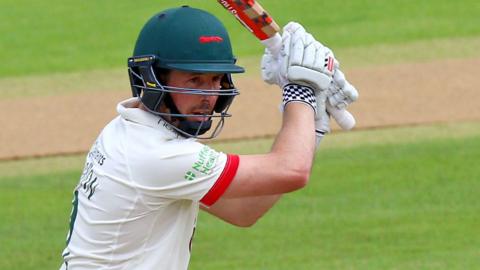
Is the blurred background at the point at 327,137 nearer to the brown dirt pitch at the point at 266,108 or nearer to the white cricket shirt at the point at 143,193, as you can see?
the brown dirt pitch at the point at 266,108

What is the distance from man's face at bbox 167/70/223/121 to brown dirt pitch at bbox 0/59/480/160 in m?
6.94

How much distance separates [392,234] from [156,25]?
14.1ft

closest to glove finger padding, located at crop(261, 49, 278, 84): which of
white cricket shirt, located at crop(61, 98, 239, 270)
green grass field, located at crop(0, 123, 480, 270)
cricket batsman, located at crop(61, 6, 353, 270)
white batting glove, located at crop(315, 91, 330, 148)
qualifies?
white batting glove, located at crop(315, 91, 330, 148)

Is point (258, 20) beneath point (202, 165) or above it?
above

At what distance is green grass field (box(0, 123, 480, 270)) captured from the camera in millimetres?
7918

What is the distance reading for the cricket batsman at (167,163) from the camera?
14.1ft

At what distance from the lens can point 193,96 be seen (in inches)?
170

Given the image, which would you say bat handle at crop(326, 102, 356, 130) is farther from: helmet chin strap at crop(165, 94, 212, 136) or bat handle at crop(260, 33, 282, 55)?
helmet chin strap at crop(165, 94, 212, 136)

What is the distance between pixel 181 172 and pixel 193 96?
11.4 inches

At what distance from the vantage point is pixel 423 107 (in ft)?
39.7

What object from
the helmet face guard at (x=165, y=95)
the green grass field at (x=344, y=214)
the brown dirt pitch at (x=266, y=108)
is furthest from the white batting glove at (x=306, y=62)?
the brown dirt pitch at (x=266, y=108)

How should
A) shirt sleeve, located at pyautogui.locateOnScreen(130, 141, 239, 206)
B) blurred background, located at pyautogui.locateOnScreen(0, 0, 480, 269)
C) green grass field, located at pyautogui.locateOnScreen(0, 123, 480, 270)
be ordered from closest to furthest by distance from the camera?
shirt sleeve, located at pyautogui.locateOnScreen(130, 141, 239, 206)
green grass field, located at pyautogui.locateOnScreen(0, 123, 480, 270)
blurred background, located at pyautogui.locateOnScreen(0, 0, 480, 269)

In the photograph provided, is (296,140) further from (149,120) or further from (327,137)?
(327,137)

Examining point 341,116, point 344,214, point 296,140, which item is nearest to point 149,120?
point 296,140
